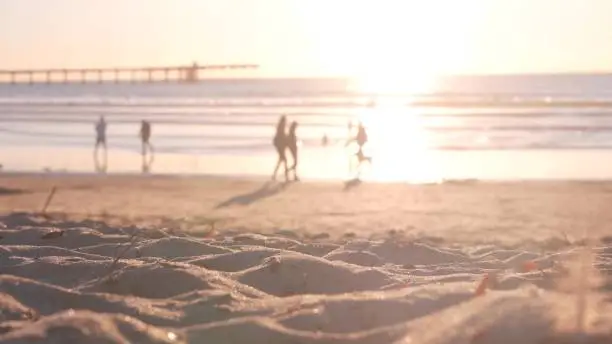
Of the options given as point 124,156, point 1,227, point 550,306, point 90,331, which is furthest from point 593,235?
point 124,156

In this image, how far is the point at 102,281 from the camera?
547 centimetres

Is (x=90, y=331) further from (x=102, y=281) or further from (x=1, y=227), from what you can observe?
(x=1, y=227)

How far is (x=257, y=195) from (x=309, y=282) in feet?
37.5

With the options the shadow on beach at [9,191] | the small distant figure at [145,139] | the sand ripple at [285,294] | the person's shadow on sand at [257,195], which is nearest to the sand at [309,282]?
the sand ripple at [285,294]

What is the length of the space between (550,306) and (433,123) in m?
42.1

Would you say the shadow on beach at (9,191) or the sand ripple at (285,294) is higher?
the sand ripple at (285,294)

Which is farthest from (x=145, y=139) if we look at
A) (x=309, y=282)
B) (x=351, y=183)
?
(x=309, y=282)

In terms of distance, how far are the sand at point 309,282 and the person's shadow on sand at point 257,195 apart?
6.42 ft

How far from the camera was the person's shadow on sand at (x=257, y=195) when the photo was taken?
615 inches

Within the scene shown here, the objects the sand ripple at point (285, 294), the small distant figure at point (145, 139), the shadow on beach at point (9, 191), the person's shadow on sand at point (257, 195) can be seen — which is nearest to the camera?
the sand ripple at point (285, 294)

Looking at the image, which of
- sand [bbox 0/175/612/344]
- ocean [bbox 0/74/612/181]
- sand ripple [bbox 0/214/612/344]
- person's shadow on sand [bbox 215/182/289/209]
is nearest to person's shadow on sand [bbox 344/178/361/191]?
person's shadow on sand [bbox 215/182/289/209]

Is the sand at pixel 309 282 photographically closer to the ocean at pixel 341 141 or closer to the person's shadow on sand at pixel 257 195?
the person's shadow on sand at pixel 257 195

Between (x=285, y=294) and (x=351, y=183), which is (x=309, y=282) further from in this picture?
(x=351, y=183)

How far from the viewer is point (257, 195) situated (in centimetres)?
1695
